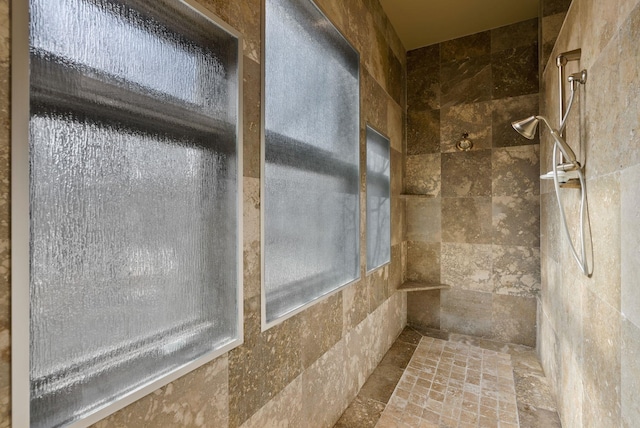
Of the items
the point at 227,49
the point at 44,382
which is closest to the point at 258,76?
the point at 227,49

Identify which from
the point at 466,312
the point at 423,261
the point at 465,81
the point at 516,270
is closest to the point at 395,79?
the point at 465,81

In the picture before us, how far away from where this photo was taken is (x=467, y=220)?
9.72 ft

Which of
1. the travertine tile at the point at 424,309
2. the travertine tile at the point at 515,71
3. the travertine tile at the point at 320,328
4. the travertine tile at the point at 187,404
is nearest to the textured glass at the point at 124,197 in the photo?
the travertine tile at the point at 187,404

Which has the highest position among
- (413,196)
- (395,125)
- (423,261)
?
(395,125)

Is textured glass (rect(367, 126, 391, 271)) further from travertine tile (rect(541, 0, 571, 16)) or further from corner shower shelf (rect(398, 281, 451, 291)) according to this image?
travertine tile (rect(541, 0, 571, 16))

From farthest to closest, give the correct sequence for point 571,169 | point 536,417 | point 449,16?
point 449,16, point 536,417, point 571,169

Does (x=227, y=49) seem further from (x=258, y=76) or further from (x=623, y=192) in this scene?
(x=623, y=192)

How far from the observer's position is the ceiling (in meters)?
2.48

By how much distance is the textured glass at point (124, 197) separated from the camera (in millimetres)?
666

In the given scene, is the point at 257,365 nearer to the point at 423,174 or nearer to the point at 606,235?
the point at 606,235

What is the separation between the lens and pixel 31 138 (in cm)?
64

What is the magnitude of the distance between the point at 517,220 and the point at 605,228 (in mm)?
1718

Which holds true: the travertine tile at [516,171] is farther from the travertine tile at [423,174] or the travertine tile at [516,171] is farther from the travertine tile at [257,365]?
the travertine tile at [257,365]

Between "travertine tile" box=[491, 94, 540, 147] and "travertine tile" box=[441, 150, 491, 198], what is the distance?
0.17 m
